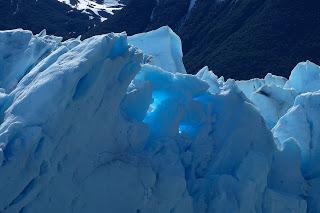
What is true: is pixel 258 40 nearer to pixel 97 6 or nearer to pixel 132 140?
pixel 132 140

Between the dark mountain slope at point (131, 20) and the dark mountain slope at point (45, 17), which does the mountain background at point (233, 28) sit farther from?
the dark mountain slope at point (45, 17)

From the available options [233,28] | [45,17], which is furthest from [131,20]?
[45,17]

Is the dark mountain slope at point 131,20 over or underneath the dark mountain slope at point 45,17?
over

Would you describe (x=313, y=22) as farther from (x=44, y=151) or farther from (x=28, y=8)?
(x=28, y=8)

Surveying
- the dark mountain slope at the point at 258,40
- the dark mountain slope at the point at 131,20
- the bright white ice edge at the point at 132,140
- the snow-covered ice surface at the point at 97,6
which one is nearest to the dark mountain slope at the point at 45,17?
the snow-covered ice surface at the point at 97,6

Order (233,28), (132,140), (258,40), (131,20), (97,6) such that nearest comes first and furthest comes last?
(132,140), (258,40), (233,28), (131,20), (97,6)

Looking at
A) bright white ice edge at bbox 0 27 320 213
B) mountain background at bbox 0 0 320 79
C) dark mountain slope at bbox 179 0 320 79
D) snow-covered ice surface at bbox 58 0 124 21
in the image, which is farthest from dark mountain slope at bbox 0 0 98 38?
bright white ice edge at bbox 0 27 320 213

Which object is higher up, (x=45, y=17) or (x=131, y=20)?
(x=131, y=20)
